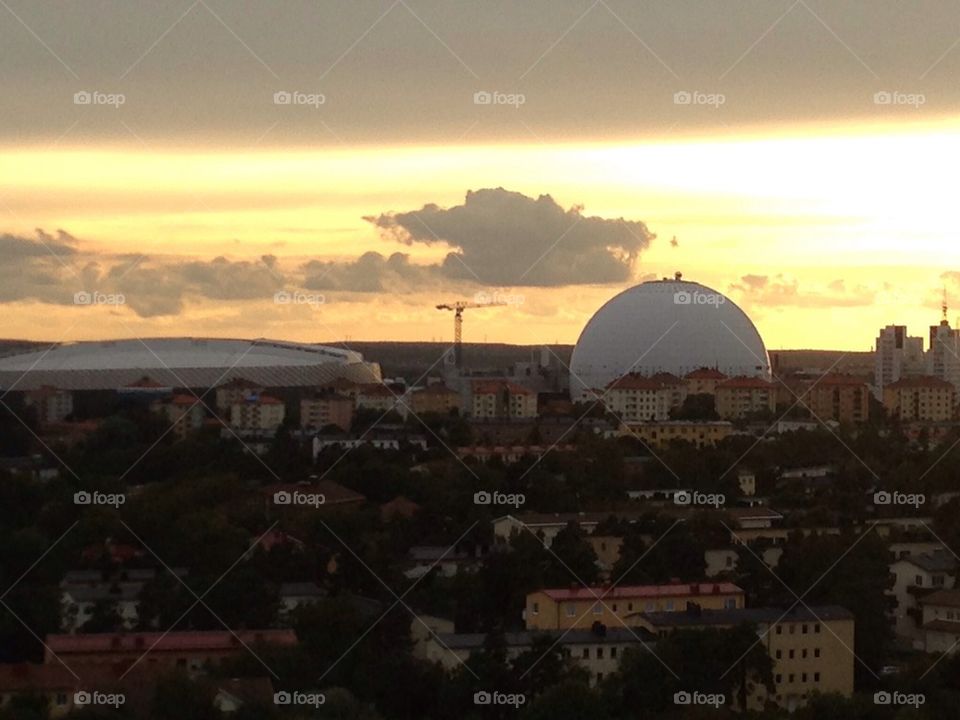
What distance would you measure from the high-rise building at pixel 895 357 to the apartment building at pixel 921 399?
7766 mm

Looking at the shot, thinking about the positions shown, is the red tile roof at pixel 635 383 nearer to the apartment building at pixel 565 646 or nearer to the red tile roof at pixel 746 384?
the red tile roof at pixel 746 384

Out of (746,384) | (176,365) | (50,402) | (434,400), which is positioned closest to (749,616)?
(50,402)

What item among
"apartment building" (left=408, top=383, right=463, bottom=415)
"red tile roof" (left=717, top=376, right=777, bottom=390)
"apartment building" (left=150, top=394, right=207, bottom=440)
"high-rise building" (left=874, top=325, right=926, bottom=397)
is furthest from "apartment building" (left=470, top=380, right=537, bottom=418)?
"high-rise building" (left=874, top=325, right=926, bottom=397)

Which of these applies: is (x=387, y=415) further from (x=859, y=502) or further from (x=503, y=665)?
(x=503, y=665)

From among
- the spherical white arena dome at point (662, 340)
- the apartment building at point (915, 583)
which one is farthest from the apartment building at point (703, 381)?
the apartment building at point (915, 583)

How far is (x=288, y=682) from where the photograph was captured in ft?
51.3

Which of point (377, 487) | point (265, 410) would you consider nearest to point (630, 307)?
point (265, 410)

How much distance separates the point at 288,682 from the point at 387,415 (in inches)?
907

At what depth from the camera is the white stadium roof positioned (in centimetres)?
4725

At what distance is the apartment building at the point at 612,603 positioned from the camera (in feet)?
58.5

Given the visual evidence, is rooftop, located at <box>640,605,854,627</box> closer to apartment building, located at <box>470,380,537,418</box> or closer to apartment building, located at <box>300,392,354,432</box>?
apartment building, located at <box>300,392,354,432</box>

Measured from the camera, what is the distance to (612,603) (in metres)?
18.1

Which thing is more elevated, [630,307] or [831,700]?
[630,307]

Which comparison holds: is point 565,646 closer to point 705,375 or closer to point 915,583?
point 915,583
